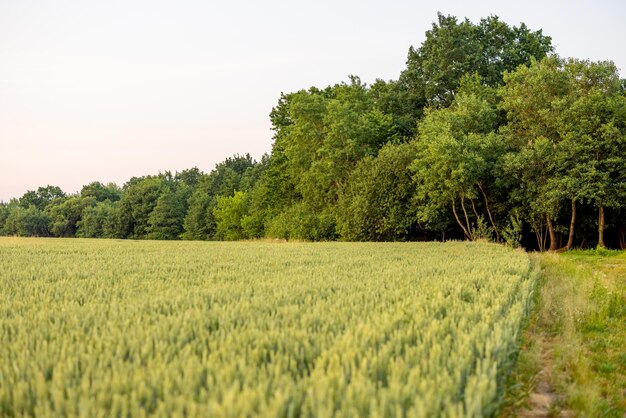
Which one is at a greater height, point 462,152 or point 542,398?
point 462,152

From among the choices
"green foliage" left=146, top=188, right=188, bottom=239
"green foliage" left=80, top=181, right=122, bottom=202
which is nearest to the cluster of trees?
"green foliage" left=146, top=188, right=188, bottom=239

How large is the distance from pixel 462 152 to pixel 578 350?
2811 centimetres

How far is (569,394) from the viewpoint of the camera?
545 cm

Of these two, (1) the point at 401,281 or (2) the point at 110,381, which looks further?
(1) the point at 401,281

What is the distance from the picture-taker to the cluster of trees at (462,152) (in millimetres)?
31141

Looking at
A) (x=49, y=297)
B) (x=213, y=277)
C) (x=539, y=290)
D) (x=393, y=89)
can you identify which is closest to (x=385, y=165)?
(x=393, y=89)

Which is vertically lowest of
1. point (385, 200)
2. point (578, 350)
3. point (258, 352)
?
point (578, 350)

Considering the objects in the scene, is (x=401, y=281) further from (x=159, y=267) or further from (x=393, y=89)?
(x=393, y=89)

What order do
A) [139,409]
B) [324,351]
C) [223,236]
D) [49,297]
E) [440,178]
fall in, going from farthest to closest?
1. [223,236]
2. [440,178]
3. [49,297]
4. [324,351]
5. [139,409]

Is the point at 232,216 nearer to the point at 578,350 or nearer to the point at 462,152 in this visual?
the point at 462,152

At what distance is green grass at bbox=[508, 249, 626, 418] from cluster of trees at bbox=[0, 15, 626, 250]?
1586cm

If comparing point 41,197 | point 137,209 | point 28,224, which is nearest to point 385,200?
point 137,209

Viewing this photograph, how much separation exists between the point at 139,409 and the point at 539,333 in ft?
23.4

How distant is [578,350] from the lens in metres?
7.11
